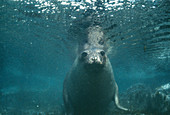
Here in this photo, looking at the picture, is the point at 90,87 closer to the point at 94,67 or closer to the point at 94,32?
the point at 94,67

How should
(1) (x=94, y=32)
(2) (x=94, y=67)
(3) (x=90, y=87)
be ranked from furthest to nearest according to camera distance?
1. (1) (x=94, y=32)
2. (3) (x=90, y=87)
3. (2) (x=94, y=67)

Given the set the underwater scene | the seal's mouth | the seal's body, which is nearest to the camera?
the seal's mouth

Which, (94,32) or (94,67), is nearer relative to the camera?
(94,67)

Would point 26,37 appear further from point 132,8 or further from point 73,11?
point 132,8

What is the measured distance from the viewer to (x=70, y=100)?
21.0 ft

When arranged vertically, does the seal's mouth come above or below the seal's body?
above

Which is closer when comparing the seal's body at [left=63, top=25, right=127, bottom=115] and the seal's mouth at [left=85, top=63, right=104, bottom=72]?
the seal's mouth at [left=85, top=63, right=104, bottom=72]

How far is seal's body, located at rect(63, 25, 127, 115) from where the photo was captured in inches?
207

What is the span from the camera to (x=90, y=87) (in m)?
5.39

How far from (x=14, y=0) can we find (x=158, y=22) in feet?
35.9

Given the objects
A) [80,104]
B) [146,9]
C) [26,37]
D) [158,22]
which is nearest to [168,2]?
[146,9]

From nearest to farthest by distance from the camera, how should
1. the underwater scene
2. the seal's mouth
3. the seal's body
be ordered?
the seal's mouth, the seal's body, the underwater scene

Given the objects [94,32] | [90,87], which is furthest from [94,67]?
[94,32]

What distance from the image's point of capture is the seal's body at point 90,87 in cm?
525
